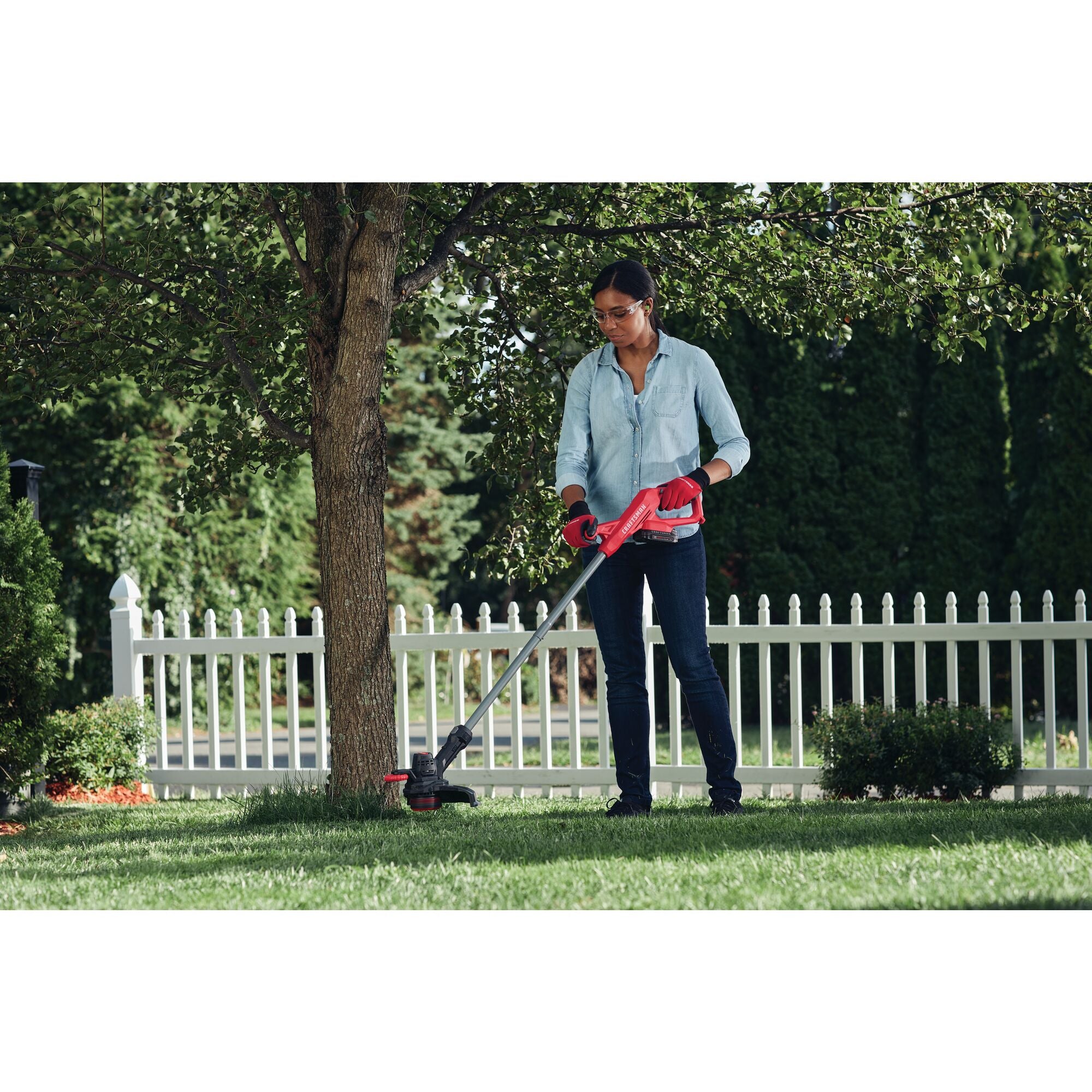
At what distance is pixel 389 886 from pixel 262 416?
2738 mm

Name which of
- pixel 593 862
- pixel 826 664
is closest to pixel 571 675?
pixel 826 664

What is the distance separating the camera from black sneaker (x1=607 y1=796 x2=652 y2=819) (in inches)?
183

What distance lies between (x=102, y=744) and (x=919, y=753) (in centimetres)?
458

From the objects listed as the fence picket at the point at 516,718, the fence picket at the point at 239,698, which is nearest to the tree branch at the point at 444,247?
the fence picket at the point at 516,718

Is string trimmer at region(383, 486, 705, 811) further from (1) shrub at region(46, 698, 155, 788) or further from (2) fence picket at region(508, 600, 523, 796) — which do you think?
(1) shrub at region(46, 698, 155, 788)

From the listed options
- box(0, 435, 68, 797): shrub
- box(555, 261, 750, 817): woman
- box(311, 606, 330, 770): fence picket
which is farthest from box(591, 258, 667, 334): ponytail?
box(311, 606, 330, 770): fence picket

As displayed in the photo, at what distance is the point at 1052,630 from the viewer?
632cm

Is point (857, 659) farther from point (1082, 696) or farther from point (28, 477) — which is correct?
point (28, 477)

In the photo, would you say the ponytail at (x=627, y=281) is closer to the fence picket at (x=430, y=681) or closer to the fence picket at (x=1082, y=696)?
the fence picket at (x=430, y=681)

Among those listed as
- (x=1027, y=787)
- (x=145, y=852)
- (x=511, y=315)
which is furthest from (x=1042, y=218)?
(x=145, y=852)

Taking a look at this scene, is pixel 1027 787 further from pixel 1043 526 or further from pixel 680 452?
pixel 1043 526

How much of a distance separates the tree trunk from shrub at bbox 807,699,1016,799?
2.34m

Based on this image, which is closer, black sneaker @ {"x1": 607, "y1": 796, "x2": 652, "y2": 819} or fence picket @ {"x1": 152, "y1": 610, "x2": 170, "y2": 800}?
black sneaker @ {"x1": 607, "y1": 796, "x2": 652, "y2": 819}

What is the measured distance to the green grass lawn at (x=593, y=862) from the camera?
3.07 meters
